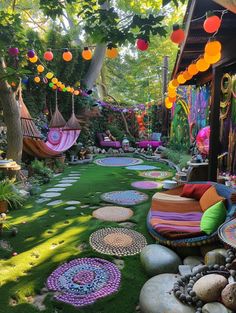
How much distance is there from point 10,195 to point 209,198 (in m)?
2.47

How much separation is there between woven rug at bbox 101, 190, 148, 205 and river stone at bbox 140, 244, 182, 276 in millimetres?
1720

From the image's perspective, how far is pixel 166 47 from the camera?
1355 centimetres

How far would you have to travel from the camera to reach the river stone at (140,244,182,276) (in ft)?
6.98

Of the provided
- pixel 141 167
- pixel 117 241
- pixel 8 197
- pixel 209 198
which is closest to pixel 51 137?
pixel 141 167

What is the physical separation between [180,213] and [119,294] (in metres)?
1.25

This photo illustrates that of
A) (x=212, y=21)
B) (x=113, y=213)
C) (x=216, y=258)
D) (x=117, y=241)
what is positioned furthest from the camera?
(x=113, y=213)

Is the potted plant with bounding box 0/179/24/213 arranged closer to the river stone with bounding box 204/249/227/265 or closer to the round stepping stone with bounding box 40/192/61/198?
the round stepping stone with bounding box 40/192/61/198

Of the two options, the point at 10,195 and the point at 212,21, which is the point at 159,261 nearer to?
the point at 212,21

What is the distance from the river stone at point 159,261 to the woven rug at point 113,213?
107cm

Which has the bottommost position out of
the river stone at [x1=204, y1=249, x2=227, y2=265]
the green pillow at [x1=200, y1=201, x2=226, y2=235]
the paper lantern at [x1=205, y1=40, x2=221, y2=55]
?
the river stone at [x1=204, y1=249, x2=227, y2=265]

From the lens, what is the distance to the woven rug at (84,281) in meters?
→ 1.92

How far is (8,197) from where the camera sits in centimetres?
360

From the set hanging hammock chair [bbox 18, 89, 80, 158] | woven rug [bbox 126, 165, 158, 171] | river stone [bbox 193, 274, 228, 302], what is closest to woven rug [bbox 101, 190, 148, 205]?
hanging hammock chair [bbox 18, 89, 80, 158]

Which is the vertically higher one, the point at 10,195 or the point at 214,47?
the point at 214,47
